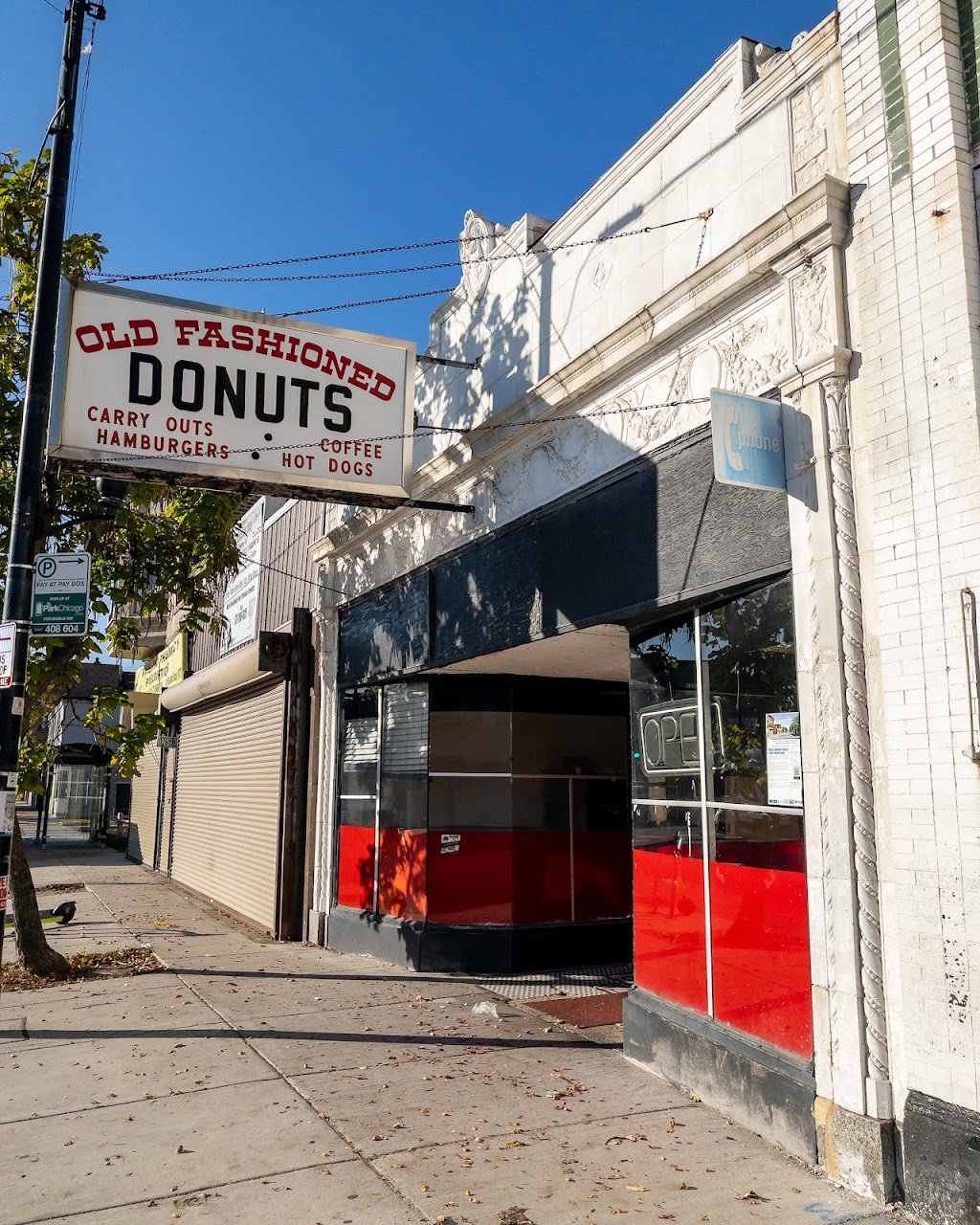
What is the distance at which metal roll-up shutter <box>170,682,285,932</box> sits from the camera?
1421 centimetres

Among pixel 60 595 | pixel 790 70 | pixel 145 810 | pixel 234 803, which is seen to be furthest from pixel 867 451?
pixel 145 810

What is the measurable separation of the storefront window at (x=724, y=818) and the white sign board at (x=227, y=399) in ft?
10.5

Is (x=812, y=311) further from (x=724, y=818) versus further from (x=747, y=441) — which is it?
(x=724, y=818)

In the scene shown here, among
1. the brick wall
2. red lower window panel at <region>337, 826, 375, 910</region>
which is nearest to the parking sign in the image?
red lower window panel at <region>337, 826, 375, 910</region>

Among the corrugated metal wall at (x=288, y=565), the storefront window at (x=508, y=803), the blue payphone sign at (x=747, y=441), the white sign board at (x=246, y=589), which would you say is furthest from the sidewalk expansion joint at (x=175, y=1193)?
the white sign board at (x=246, y=589)

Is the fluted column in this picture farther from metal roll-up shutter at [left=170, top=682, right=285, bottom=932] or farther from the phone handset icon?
metal roll-up shutter at [left=170, top=682, right=285, bottom=932]

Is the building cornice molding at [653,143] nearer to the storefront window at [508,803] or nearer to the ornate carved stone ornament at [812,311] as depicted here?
the ornate carved stone ornament at [812,311]

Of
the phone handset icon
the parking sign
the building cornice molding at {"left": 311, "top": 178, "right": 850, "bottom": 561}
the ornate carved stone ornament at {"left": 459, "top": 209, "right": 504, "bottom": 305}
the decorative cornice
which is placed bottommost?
the parking sign

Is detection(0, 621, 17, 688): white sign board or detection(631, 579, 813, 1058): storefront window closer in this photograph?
detection(631, 579, 813, 1058): storefront window

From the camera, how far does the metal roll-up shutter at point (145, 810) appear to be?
25253 mm

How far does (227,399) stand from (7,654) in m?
2.79

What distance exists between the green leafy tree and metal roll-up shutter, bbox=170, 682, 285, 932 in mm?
2818

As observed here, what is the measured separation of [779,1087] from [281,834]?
8.77m

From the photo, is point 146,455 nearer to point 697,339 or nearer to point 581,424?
point 581,424
